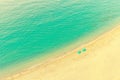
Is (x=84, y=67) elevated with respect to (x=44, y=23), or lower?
lower

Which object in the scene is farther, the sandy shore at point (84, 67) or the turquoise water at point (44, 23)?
the turquoise water at point (44, 23)

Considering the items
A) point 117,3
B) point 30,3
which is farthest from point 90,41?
point 30,3

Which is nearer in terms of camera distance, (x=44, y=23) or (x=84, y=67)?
(x=84, y=67)

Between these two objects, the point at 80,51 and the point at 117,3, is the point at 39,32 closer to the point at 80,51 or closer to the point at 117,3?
the point at 80,51

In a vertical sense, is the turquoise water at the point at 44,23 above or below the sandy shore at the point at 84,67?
above
